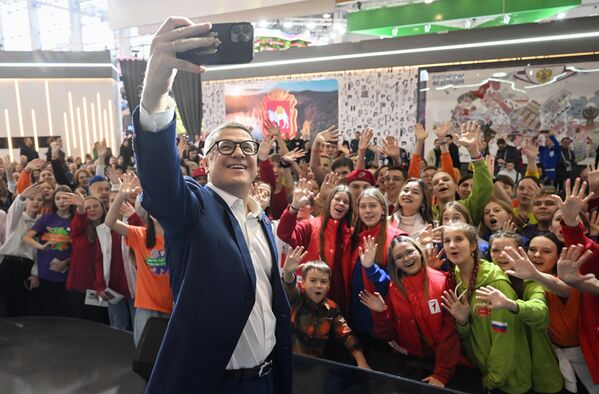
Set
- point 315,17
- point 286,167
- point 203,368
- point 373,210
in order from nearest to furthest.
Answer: point 203,368 < point 373,210 < point 286,167 < point 315,17

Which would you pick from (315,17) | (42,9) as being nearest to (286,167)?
(315,17)

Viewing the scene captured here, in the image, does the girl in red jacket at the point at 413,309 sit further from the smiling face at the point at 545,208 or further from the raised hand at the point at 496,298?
the smiling face at the point at 545,208

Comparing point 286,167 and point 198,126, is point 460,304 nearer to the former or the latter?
point 286,167

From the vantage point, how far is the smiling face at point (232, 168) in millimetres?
1421

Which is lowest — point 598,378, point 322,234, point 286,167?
point 598,378

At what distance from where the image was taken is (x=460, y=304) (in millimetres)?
2332

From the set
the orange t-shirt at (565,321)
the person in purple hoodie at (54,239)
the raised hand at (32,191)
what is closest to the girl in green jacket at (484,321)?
the orange t-shirt at (565,321)

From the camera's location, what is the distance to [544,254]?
247 centimetres

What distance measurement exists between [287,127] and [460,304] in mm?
9382

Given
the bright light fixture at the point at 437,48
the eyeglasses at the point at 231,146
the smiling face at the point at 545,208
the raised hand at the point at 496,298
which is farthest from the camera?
the bright light fixture at the point at 437,48

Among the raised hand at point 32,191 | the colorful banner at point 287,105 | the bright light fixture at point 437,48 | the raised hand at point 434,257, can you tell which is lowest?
the raised hand at point 434,257

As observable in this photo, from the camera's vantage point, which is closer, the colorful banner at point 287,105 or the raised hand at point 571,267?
the raised hand at point 571,267

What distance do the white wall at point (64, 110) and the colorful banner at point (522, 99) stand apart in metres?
7.48

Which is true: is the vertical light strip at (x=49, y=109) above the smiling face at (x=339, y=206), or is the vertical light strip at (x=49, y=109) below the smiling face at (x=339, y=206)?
above
